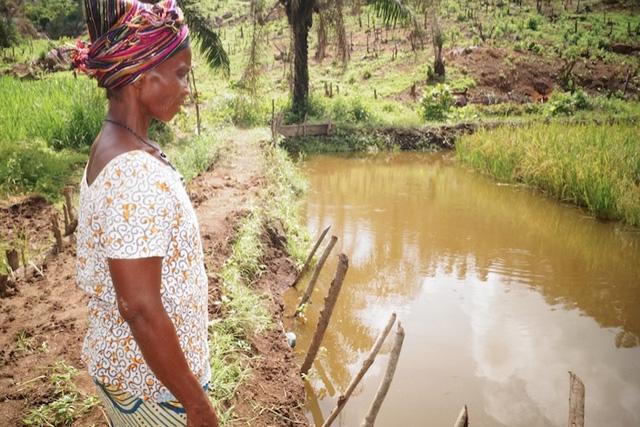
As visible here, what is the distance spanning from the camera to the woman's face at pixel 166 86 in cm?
129

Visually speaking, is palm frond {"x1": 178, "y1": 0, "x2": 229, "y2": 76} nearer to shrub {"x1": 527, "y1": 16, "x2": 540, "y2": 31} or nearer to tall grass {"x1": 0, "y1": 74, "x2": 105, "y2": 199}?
tall grass {"x1": 0, "y1": 74, "x2": 105, "y2": 199}

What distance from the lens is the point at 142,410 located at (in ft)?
4.42

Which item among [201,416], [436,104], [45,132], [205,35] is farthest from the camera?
[436,104]

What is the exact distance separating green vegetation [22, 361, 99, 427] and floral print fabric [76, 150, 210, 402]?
164cm

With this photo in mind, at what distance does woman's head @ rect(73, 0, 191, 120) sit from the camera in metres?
1.21

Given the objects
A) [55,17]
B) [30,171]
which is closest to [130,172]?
[30,171]

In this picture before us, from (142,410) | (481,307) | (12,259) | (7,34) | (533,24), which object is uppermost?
(533,24)

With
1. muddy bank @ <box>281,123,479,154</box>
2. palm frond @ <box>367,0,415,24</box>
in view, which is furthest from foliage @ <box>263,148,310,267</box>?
palm frond @ <box>367,0,415,24</box>

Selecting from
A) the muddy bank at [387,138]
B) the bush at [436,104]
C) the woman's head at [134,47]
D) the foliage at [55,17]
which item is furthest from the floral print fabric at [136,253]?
the foliage at [55,17]

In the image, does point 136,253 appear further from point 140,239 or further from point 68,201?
point 68,201

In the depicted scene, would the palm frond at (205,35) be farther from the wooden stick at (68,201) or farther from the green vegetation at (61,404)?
the green vegetation at (61,404)

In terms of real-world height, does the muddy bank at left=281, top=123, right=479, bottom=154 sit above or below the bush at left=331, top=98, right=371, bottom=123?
below

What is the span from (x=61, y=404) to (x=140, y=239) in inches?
85.9

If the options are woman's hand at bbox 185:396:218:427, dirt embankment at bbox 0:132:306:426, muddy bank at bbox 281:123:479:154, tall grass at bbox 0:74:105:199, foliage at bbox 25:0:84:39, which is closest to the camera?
woman's hand at bbox 185:396:218:427
